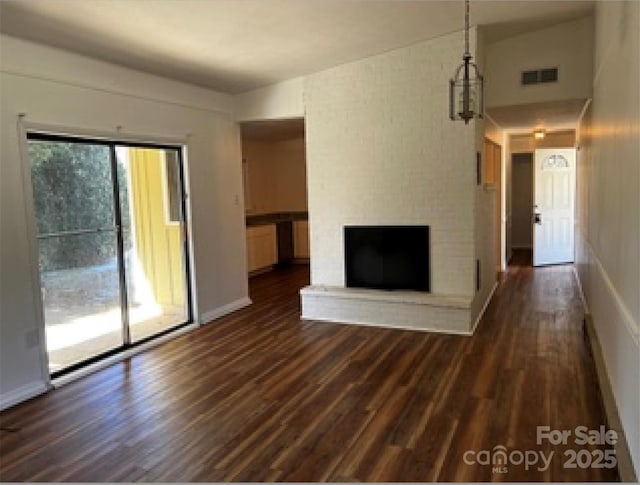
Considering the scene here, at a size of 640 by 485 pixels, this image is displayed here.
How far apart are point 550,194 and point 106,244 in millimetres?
7110

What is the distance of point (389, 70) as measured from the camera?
4.98m

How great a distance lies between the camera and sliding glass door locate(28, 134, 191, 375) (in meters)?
3.86

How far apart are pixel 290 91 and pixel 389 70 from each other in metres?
1.19

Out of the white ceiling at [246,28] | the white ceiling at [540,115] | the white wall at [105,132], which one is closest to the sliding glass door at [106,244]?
the white wall at [105,132]

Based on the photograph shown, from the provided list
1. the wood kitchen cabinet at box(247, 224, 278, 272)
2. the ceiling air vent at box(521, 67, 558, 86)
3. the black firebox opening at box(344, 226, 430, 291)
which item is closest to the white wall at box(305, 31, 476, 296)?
the black firebox opening at box(344, 226, 430, 291)

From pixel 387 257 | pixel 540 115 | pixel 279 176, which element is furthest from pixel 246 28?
pixel 279 176

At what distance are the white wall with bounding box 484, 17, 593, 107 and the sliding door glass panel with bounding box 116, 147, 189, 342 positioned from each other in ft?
11.7

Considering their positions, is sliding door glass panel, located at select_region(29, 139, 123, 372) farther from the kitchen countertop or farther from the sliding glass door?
the kitchen countertop

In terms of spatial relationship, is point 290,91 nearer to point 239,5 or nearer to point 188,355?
point 239,5

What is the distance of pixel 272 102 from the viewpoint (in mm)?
5637

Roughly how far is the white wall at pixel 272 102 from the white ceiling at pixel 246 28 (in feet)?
0.89

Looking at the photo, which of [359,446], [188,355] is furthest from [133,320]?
[359,446]

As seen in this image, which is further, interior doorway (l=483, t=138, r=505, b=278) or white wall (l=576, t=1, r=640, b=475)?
interior doorway (l=483, t=138, r=505, b=278)

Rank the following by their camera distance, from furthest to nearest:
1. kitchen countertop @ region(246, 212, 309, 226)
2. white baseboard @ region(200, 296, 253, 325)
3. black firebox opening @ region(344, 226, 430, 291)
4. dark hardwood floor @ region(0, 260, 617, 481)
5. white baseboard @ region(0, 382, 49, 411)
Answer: kitchen countertop @ region(246, 212, 309, 226)
white baseboard @ region(200, 296, 253, 325)
black firebox opening @ region(344, 226, 430, 291)
white baseboard @ region(0, 382, 49, 411)
dark hardwood floor @ region(0, 260, 617, 481)
